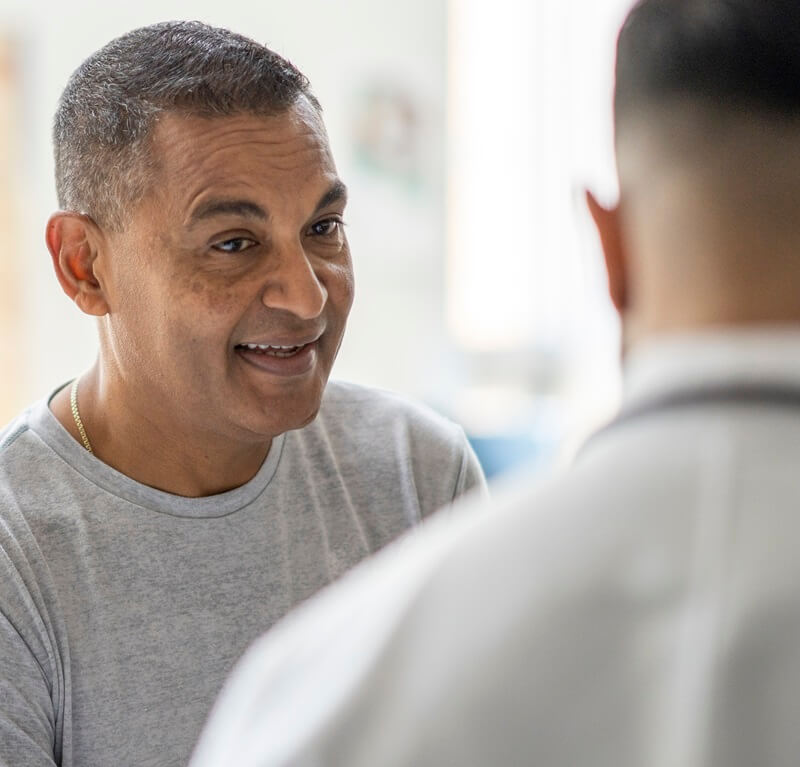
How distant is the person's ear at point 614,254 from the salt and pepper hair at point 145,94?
2.74 ft

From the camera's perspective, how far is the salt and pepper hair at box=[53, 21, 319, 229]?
1.42 metres

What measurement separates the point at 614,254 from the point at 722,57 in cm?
13

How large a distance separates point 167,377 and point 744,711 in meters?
1.04

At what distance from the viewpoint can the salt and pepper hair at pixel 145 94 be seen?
142 centimetres

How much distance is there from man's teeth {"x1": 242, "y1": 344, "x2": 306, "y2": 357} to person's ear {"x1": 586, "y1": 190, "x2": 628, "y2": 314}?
0.81m

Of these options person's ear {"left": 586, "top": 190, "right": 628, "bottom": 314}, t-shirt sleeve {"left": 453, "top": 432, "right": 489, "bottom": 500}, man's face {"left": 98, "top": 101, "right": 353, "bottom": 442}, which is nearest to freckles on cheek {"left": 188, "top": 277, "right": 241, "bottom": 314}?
man's face {"left": 98, "top": 101, "right": 353, "bottom": 442}

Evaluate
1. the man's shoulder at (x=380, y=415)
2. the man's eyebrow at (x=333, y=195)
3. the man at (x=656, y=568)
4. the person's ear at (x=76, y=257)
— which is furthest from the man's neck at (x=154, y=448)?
the man at (x=656, y=568)

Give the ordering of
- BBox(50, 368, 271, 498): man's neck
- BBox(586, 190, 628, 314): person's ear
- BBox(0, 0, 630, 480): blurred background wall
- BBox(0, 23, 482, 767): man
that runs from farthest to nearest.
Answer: BBox(0, 0, 630, 480): blurred background wall, BBox(50, 368, 271, 498): man's neck, BBox(0, 23, 482, 767): man, BBox(586, 190, 628, 314): person's ear

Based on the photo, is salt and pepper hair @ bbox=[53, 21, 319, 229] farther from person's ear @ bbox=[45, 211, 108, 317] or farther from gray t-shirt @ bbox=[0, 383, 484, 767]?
gray t-shirt @ bbox=[0, 383, 484, 767]

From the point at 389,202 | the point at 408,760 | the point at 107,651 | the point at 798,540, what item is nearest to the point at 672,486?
the point at 798,540

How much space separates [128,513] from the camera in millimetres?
1436

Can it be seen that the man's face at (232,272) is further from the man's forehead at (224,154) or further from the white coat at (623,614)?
the white coat at (623,614)

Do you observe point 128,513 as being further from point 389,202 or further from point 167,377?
point 389,202

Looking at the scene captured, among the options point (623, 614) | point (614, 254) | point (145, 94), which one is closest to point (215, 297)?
point (145, 94)
